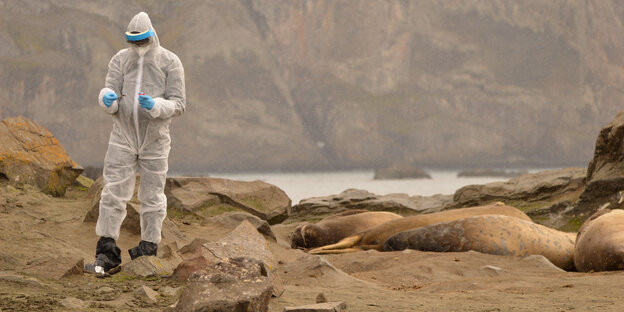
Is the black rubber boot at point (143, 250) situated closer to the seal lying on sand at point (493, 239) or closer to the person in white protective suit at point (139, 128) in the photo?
the person in white protective suit at point (139, 128)

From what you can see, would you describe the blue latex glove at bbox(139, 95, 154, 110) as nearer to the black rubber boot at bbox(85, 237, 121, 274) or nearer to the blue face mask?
the blue face mask

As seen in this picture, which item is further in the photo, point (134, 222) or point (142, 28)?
point (134, 222)

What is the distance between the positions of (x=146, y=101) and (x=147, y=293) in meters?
2.20

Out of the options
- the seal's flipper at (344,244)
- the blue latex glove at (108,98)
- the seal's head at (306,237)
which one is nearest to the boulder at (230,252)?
the blue latex glove at (108,98)

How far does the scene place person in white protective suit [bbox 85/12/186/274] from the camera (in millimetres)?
6316

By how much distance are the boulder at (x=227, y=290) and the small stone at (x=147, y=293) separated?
2.11 ft

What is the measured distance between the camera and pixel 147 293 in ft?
14.9

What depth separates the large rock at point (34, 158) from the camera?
9.55 metres

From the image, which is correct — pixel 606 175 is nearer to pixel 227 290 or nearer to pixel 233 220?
pixel 233 220

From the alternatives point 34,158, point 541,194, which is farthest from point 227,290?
point 541,194

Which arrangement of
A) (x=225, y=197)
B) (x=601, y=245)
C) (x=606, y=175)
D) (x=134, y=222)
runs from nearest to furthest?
(x=601, y=245) → (x=134, y=222) → (x=606, y=175) → (x=225, y=197)

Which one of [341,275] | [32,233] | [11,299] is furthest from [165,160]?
[11,299]

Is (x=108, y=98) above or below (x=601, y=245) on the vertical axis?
above

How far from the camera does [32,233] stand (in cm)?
668
